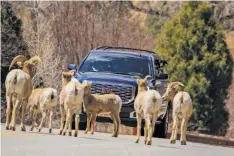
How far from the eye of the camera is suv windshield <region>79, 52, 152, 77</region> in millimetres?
25391

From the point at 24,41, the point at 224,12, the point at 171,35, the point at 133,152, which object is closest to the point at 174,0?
the point at 224,12

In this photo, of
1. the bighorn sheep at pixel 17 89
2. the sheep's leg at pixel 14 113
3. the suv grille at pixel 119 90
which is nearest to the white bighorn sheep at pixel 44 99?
the bighorn sheep at pixel 17 89

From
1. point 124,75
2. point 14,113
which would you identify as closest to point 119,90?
point 124,75

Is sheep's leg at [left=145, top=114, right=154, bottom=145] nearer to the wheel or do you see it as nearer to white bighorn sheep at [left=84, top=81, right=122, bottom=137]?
white bighorn sheep at [left=84, top=81, right=122, bottom=137]

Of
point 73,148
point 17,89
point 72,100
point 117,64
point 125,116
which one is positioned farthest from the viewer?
point 117,64

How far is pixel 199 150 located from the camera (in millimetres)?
19469

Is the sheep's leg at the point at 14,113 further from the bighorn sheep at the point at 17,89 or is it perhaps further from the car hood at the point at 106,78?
the car hood at the point at 106,78

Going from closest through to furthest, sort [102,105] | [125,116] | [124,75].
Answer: [102,105], [125,116], [124,75]

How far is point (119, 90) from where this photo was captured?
2423cm

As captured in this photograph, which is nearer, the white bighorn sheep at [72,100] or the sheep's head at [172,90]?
the white bighorn sheep at [72,100]

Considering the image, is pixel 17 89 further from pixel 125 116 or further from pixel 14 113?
pixel 125 116

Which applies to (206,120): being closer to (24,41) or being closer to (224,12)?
(24,41)

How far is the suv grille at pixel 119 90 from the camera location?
24.1 m

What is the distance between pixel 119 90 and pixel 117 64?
1.54 metres
